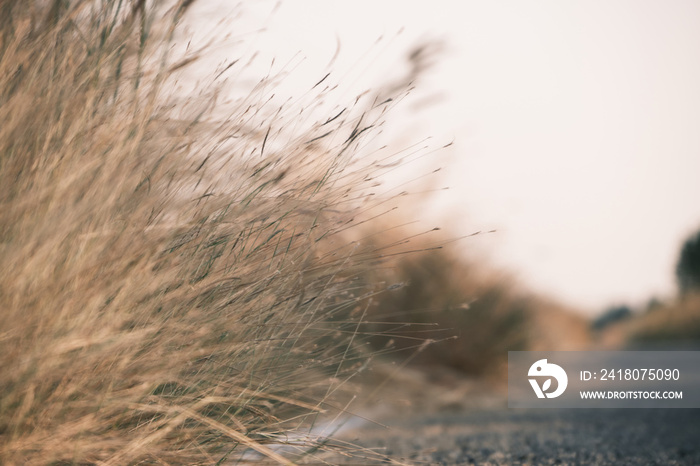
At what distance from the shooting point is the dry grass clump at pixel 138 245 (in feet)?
3.45

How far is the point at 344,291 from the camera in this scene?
4.75ft

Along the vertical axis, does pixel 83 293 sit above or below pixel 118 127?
below

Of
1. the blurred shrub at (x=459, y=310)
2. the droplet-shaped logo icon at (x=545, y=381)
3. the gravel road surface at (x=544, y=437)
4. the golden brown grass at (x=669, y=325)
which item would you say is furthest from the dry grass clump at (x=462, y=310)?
the golden brown grass at (x=669, y=325)

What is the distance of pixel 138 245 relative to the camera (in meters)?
1.16

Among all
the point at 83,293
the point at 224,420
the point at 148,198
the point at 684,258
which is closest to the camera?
the point at 83,293

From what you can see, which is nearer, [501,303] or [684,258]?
[501,303]

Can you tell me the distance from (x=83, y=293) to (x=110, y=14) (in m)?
0.72

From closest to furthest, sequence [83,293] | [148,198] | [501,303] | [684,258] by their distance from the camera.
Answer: [83,293] → [148,198] → [501,303] → [684,258]

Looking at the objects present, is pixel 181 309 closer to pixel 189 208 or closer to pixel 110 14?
pixel 189 208

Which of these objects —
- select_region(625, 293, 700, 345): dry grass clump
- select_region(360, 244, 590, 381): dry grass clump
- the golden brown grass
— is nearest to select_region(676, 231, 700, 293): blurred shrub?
the golden brown grass

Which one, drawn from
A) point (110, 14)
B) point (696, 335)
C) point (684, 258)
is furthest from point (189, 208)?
point (684, 258)

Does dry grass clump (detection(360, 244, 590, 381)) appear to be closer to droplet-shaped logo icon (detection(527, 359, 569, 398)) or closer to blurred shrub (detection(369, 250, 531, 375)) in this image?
blurred shrub (detection(369, 250, 531, 375))

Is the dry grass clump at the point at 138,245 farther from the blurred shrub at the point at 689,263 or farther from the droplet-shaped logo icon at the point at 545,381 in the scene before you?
the blurred shrub at the point at 689,263

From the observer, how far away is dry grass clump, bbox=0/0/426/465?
3.45 ft
